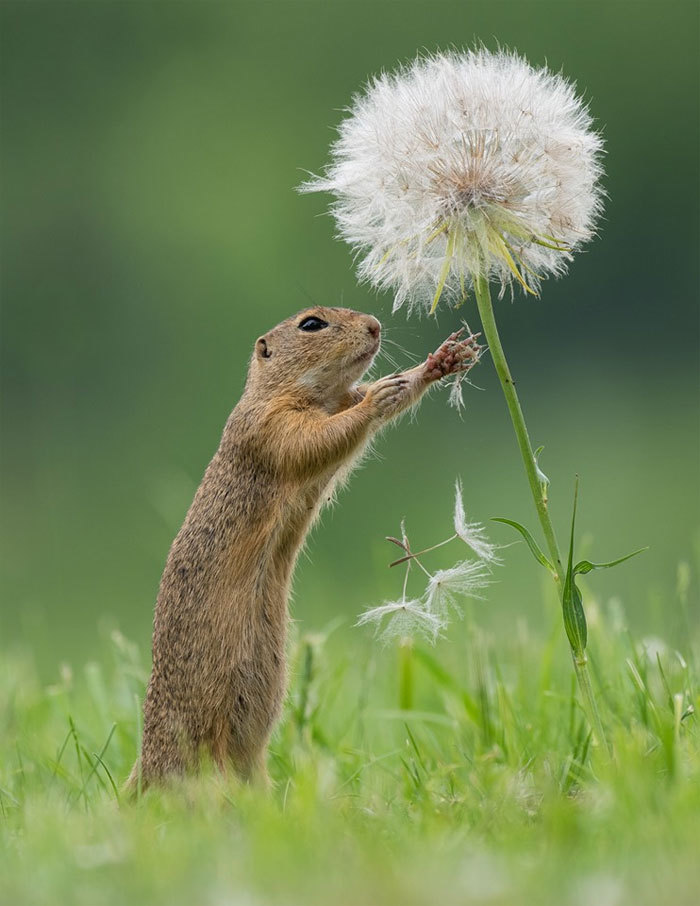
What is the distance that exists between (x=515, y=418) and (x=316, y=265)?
13587mm

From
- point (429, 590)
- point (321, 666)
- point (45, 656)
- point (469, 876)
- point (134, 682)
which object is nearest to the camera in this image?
point (469, 876)

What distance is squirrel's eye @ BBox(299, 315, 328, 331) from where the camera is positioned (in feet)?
15.4

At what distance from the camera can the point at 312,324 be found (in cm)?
472

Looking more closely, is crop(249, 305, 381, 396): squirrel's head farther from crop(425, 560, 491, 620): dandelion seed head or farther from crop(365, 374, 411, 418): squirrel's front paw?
crop(425, 560, 491, 620): dandelion seed head

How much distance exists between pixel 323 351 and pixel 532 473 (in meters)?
1.19

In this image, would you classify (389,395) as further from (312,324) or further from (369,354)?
(312,324)

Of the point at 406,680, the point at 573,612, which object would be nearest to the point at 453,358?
the point at 573,612

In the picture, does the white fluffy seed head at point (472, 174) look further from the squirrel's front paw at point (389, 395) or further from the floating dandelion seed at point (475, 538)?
the floating dandelion seed at point (475, 538)

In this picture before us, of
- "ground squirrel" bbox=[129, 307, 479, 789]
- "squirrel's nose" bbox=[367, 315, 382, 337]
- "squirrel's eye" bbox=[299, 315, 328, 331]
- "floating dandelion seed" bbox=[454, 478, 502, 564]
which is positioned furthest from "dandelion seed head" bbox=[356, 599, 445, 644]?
"squirrel's eye" bbox=[299, 315, 328, 331]

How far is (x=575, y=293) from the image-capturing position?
679 inches

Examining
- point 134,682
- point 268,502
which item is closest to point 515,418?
point 268,502

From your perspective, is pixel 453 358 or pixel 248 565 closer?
pixel 453 358

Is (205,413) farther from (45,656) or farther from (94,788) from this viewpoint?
(94,788)

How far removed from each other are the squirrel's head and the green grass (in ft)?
3.20
